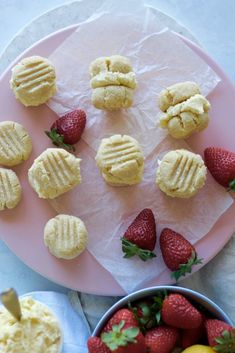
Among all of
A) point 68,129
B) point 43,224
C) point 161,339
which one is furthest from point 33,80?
point 161,339

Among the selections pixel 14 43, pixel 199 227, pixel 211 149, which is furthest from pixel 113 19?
pixel 199 227

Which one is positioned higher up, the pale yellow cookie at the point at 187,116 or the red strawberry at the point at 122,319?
the pale yellow cookie at the point at 187,116

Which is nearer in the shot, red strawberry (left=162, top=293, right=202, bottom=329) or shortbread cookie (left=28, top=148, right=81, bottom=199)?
red strawberry (left=162, top=293, right=202, bottom=329)

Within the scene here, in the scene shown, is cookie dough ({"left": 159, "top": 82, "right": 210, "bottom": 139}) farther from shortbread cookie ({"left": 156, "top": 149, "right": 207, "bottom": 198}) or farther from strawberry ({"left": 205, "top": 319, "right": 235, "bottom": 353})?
strawberry ({"left": 205, "top": 319, "right": 235, "bottom": 353})

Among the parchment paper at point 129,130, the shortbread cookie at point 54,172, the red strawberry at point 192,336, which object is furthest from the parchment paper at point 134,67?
the red strawberry at point 192,336

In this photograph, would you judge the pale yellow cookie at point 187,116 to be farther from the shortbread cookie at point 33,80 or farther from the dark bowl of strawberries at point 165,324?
the dark bowl of strawberries at point 165,324

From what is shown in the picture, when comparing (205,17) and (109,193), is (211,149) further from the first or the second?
(205,17)

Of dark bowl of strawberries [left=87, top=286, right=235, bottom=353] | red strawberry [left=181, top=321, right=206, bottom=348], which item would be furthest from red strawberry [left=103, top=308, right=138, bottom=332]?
red strawberry [left=181, top=321, right=206, bottom=348]
